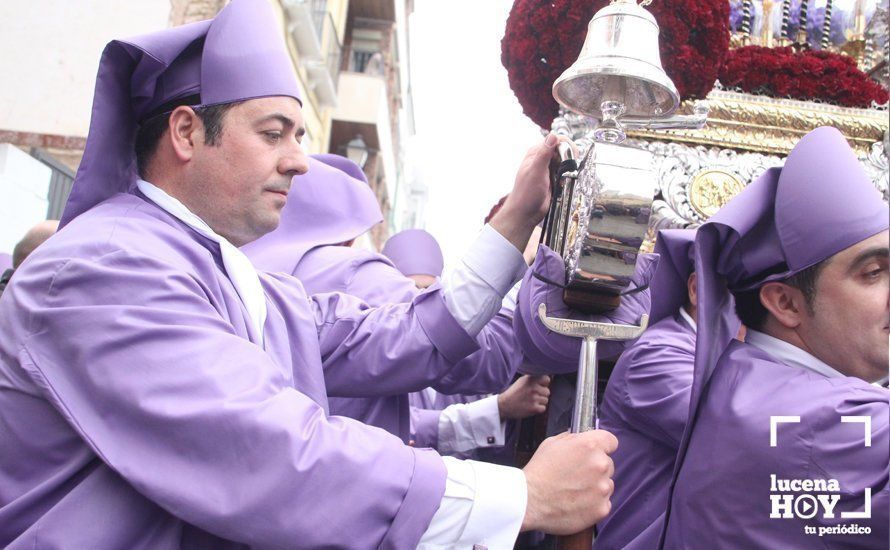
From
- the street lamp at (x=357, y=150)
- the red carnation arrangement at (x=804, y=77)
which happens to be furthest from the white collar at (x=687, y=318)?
the street lamp at (x=357, y=150)

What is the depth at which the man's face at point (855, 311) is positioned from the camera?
6.08 feet

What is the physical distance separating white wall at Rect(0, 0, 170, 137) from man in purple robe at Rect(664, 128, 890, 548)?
22.9ft

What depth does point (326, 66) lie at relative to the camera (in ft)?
45.6

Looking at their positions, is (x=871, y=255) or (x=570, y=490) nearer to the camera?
(x=570, y=490)

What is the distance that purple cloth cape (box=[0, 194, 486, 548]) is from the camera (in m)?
1.49

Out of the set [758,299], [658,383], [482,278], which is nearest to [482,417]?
[658,383]

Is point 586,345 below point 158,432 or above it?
above

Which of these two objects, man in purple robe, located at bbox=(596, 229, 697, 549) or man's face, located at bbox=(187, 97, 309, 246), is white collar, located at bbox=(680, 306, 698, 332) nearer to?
man in purple robe, located at bbox=(596, 229, 697, 549)

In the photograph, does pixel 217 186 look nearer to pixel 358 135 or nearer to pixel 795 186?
pixel 795 186

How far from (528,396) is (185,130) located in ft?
5.29

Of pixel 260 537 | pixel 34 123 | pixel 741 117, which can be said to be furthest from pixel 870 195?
pixel 34 123

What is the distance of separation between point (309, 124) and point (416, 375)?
484 inches

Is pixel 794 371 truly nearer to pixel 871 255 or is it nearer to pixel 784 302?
pixel 784 302

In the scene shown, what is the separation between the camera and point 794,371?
75.9 inches
